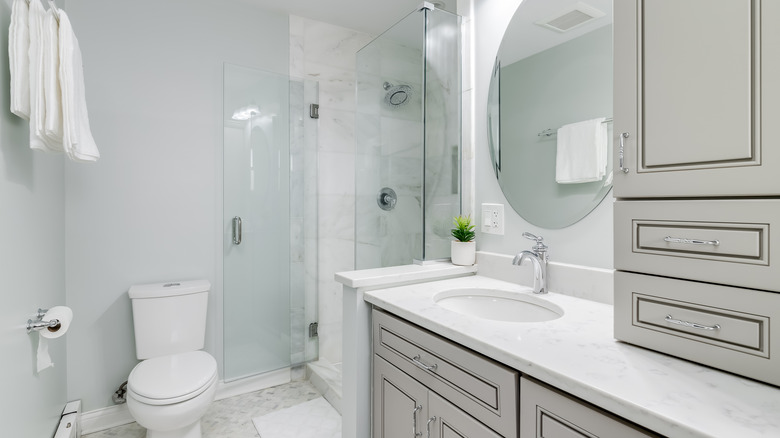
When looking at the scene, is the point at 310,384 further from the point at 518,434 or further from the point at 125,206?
the point at 518,434

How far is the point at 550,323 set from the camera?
1.04 metres

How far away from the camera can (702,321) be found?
0.75m

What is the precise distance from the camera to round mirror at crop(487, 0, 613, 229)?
1.27m

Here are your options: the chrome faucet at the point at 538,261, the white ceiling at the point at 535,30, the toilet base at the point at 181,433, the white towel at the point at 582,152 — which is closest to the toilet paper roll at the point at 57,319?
the toilet base at the point at 181,433

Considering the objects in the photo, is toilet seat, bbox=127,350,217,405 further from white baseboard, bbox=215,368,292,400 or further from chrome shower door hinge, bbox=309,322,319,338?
chrome shower door hinge, bbox=309,322,319,338

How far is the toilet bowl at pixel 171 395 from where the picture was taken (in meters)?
1.59

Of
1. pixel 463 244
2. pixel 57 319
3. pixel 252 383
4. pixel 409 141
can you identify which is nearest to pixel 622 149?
pixel 463 244

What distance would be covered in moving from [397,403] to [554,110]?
1.24m

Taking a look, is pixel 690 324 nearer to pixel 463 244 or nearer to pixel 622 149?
pixel 622 149

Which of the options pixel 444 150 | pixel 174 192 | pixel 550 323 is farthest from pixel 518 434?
pixel 174 192

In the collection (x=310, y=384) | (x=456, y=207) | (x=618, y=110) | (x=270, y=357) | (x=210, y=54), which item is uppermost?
(x=210, y=54)

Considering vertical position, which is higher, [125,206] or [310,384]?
[125,206]

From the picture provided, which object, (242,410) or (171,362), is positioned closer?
(171,362)

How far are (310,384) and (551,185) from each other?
2.08 metres
